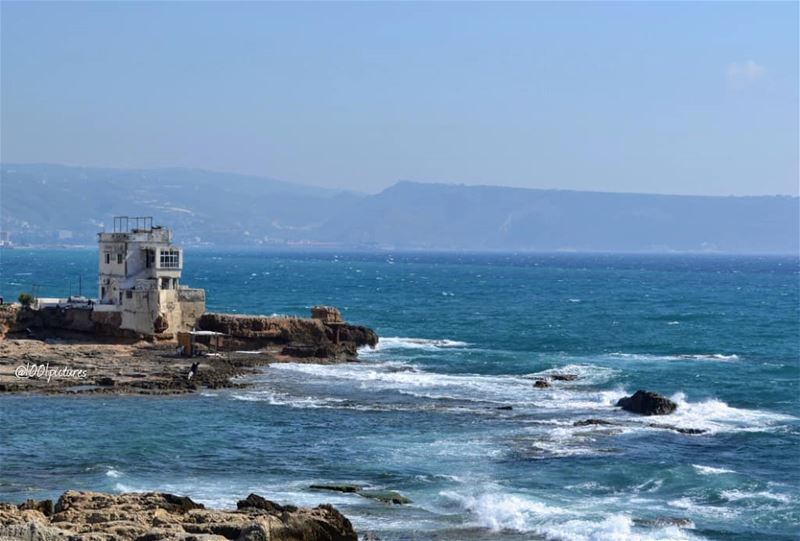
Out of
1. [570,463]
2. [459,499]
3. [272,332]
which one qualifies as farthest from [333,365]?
[459,499]

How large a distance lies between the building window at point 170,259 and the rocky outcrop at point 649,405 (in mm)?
33417

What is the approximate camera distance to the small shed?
7419 cm

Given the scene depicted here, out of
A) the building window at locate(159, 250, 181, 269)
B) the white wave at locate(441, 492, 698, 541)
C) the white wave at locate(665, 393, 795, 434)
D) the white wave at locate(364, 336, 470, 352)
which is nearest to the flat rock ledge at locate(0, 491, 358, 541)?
the white wave at locate(441, 492, 698, 541)

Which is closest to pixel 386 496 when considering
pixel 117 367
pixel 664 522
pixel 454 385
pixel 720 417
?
pixel 664 522

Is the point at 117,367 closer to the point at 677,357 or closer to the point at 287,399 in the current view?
the point at 287,399

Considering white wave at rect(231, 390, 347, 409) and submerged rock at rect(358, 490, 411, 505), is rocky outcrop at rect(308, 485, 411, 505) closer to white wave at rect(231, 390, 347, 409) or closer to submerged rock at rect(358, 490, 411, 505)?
submerged rock at rect(358, 490, 411, 505)

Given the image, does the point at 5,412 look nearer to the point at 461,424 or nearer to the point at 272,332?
the point at 461,424

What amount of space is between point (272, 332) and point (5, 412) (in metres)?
27.2

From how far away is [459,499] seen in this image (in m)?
39.8

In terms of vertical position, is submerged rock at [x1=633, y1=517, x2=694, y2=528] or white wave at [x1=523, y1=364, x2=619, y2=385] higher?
white wave at [x1=523, y1=364, x2=619, y2=385]

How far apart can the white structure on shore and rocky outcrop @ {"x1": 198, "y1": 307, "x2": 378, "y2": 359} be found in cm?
A: 163

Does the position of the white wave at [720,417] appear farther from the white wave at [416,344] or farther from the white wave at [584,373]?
the white wave at [416,344]

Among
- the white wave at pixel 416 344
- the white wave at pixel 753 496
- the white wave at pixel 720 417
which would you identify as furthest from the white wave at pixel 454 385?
the white wave at pixel 753 496

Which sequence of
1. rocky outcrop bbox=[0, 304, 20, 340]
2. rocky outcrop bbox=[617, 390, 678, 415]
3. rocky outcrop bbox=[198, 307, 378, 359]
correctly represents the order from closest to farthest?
rocky outcrop bbox=[617, 390, 678, 415]
rocky outcrop bbox=[198, 307, 378, 359]
rocky outcrop bbox=[0, 304, 20, 340]
